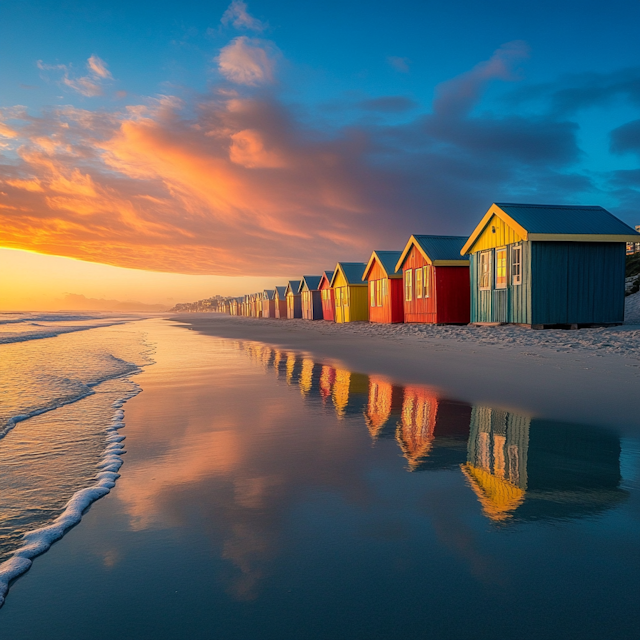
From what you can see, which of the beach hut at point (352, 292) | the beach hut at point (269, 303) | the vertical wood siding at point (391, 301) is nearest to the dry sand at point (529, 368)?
the vertical wood siding at point (391, 301)

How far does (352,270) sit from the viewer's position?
39594 millimetres

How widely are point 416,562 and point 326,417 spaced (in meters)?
3.77

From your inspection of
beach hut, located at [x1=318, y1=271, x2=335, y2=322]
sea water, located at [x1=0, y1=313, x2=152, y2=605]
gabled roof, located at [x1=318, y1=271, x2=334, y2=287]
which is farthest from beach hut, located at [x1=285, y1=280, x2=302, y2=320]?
sea water, located at [x1=0, y1=313, x2=152, y2=605]

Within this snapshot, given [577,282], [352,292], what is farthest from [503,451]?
[352,292]

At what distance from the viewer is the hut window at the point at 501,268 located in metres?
19.6

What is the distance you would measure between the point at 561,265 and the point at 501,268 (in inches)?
97.1

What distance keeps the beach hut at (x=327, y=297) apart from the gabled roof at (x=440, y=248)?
57.7 feet

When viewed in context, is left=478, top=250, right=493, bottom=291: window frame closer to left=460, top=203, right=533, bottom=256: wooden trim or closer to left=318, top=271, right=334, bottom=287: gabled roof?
left=460, top=203, right=533, bottom=256: wooden trim

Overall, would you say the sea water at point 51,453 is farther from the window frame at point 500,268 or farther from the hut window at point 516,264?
the window frame at point 500,268

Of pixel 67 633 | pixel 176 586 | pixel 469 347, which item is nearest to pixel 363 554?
pixel 176 586

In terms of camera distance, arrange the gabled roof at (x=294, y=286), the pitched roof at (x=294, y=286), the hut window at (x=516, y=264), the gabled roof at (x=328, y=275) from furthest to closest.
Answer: the gabled roof at (x=294, y=286), the pitched roof at (x=294, y=286), the gabled roof at (x=328, y=275), the hut window at (x=516, y=264)

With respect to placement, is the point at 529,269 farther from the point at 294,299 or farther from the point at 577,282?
the point at 294,299

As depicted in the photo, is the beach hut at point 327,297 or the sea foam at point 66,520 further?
the beach hut at point 327,297

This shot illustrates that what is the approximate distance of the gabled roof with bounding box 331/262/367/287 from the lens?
38656mm
